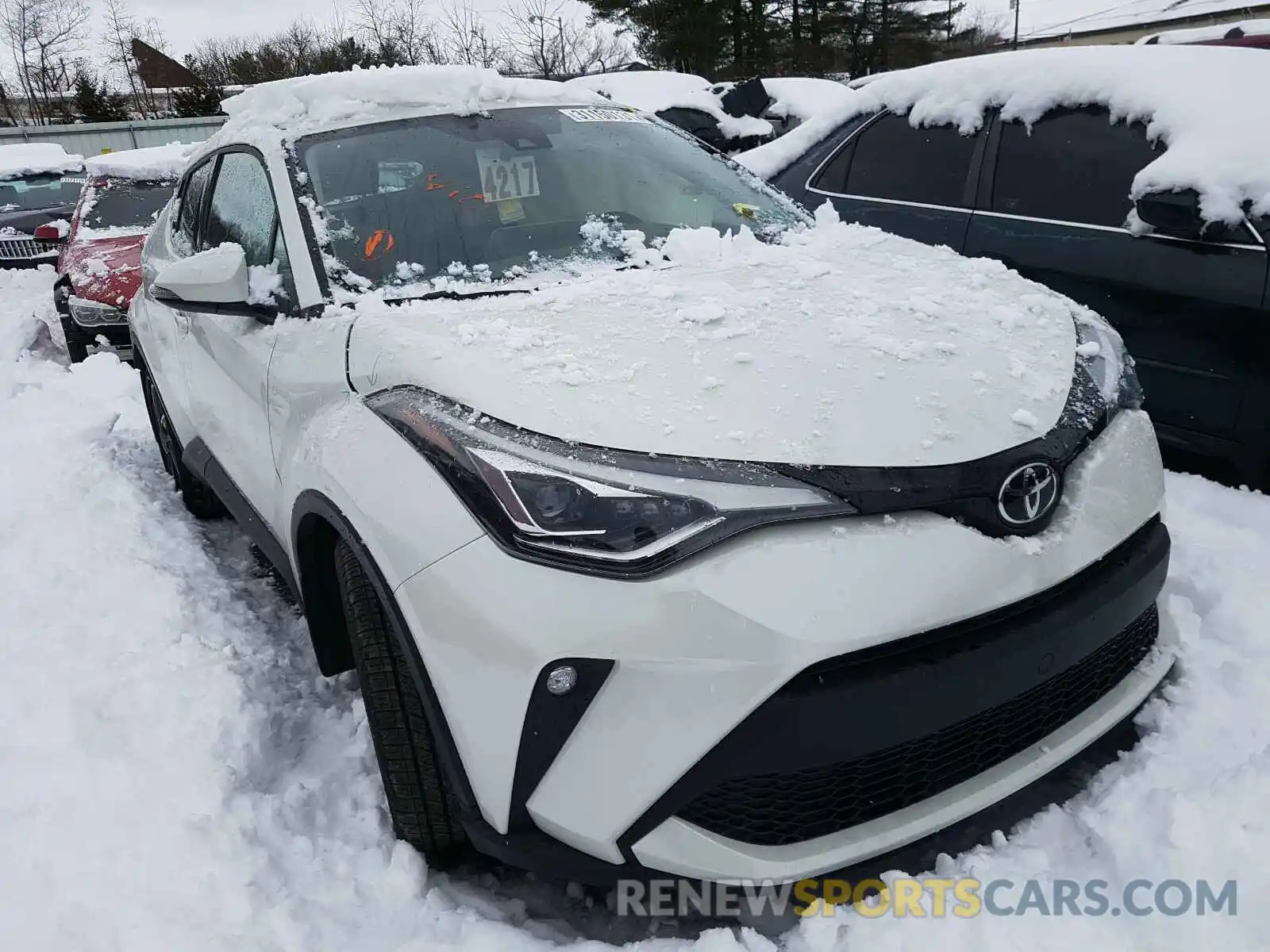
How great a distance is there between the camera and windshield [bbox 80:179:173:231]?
7.73m

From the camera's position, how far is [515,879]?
6.55 feet

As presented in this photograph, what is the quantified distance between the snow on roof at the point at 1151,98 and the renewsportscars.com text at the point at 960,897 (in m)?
2.35

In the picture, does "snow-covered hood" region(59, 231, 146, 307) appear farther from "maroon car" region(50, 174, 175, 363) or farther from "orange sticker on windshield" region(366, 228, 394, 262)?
"orange sticker on windshield" region(366, 228, 394, 262)

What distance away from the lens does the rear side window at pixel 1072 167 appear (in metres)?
3.45

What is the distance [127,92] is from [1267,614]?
173ft

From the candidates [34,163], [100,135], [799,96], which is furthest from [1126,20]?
[34,163]

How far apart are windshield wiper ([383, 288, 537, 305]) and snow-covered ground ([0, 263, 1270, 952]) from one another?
3.70ft

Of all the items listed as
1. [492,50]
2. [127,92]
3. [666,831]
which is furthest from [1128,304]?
[127,92]

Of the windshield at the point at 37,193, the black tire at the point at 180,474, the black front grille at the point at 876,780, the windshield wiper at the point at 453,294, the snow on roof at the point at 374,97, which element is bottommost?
the black tire at the point at 180,474

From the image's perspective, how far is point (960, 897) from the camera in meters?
1.73

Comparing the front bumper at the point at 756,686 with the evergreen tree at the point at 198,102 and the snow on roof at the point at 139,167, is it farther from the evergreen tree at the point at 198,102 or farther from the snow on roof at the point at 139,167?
the evergreen tree at the point at 198,102


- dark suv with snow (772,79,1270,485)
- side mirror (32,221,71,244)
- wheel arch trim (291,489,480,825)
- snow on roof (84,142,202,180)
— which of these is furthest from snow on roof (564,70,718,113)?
wheel arch trim (291,489,480,825)

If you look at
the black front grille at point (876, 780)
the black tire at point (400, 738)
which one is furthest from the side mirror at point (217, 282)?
the black front grille at point (876, 780)

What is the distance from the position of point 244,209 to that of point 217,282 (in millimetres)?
625
